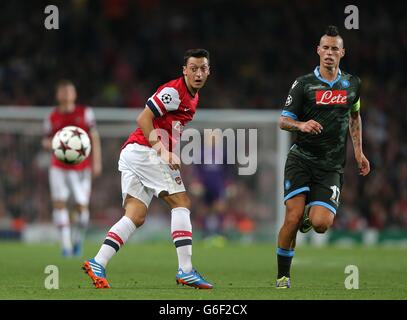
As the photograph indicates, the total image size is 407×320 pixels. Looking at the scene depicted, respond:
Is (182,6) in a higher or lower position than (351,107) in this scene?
higher

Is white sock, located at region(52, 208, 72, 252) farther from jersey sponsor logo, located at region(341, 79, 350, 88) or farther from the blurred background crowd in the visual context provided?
jersey sponsor logo, located at region(341, 79, 350, 88)

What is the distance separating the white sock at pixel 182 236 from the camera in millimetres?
8844

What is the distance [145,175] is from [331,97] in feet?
5.99

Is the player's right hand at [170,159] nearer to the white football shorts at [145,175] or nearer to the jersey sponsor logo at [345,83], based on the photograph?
the white football shorts at [145,175]

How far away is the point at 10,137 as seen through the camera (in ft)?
65.5

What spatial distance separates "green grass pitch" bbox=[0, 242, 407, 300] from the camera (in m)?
8.34

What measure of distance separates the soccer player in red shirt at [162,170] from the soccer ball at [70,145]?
2843 millimetres

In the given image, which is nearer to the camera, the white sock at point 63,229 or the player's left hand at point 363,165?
the player's left hand at point 363,165

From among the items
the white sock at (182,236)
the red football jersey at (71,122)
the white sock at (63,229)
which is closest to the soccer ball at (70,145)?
the red football jersey at (71,122)

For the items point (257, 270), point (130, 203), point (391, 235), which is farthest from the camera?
point (391, 235)

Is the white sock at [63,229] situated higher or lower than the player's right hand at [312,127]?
lower
